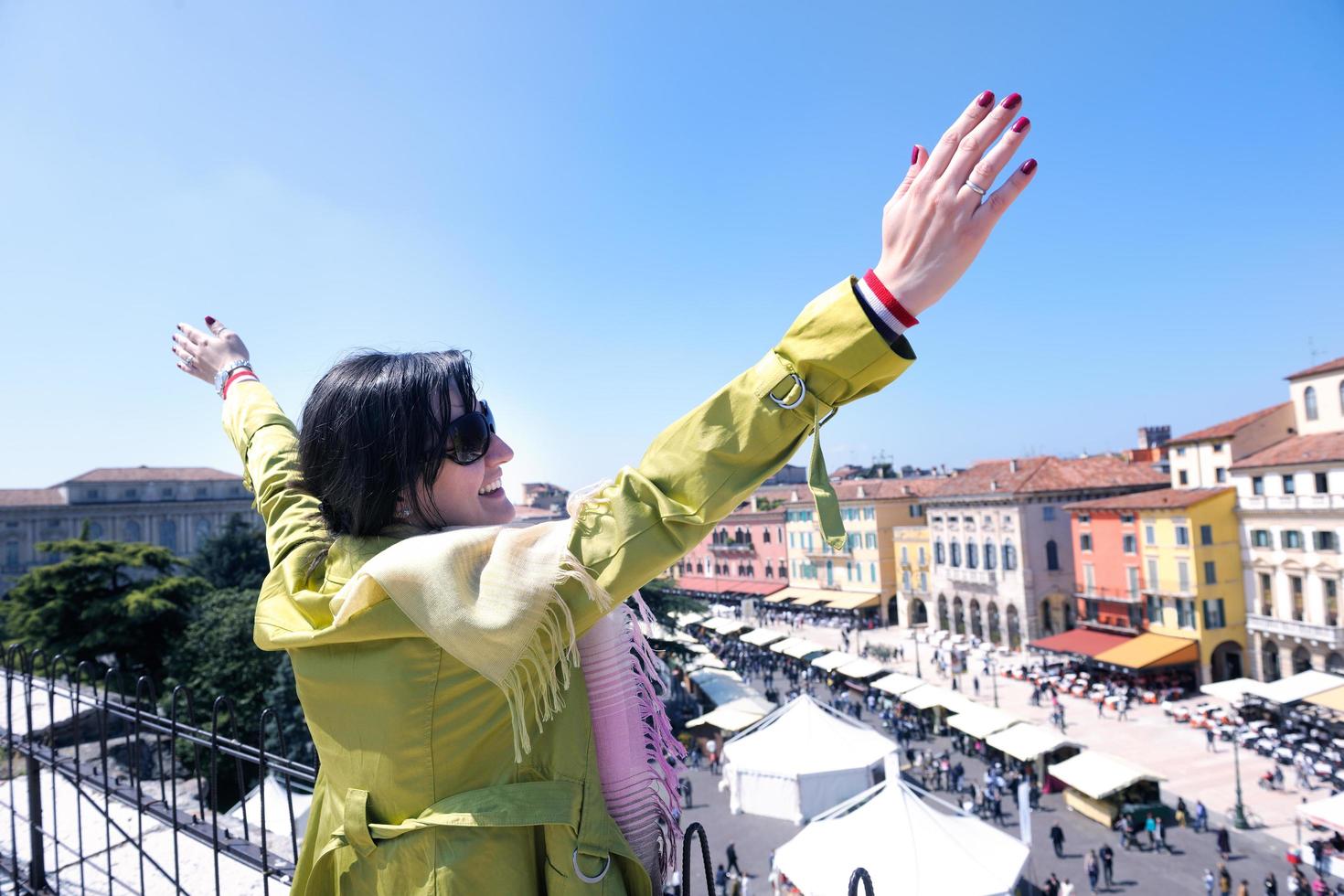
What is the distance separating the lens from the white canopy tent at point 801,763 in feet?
49.1

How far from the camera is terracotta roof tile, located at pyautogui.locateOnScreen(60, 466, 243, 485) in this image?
52750 mm

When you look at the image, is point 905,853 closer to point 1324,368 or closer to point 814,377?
point 814,377

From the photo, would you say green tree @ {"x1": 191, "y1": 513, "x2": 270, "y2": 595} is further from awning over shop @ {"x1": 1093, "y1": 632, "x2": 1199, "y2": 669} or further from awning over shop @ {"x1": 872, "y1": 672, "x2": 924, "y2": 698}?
awning over shop @ {"x1": 1093, "y1": 632, "x2": 1199, "y2": 669}

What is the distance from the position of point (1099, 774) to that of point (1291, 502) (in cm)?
1431

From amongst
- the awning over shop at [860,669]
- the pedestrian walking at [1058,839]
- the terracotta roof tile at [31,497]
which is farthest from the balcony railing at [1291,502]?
the terracotta roof tile at [31,497]

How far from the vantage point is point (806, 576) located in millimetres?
47312

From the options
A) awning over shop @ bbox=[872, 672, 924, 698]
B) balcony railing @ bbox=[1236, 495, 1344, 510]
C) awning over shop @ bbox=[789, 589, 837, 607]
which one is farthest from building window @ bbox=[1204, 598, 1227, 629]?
awning over shop @ bbox=[789, 589, 837, 607]

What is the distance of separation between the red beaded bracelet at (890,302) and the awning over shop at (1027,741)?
776 inches

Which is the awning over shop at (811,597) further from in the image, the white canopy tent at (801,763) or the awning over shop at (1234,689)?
the white canopy tent at (801,763)

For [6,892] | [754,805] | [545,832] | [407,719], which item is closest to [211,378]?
[407,719]

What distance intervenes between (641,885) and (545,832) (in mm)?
201

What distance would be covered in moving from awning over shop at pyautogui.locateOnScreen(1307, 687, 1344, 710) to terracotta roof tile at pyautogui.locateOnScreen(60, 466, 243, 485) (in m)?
60.8

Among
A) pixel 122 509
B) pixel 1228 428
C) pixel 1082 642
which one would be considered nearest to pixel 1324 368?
pixel 1228 428

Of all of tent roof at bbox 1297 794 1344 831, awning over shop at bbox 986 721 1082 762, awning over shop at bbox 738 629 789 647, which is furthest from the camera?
awning over shop at bbox 738 629 789 647
